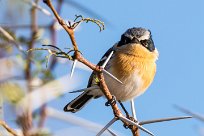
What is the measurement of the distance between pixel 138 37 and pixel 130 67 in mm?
283

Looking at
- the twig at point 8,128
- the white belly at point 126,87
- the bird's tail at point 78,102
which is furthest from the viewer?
the white belly at point 126,87

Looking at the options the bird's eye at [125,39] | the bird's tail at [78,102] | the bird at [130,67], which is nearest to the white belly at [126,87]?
the bird at [130,67]

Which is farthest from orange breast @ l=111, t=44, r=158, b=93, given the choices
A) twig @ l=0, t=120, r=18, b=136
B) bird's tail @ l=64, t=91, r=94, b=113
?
twig @ l=0, t=120, r=18, b=136

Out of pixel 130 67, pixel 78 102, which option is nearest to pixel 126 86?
pixel 130 67

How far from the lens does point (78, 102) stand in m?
3.65

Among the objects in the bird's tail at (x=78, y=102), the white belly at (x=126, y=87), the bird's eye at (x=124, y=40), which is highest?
the bird's eye at (x=124, y=40)

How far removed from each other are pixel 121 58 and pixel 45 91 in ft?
6.68

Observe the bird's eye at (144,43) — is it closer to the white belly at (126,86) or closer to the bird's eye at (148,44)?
the bird's eye at (148,44)

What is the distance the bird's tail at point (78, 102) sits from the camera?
3.43 m

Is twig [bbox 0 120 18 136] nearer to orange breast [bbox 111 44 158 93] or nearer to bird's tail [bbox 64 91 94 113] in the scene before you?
bird's tail [bbox 64 91 94 113]

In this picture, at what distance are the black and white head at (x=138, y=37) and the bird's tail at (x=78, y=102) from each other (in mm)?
510

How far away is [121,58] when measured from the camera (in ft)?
12.0

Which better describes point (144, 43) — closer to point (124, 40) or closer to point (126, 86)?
point (124, 40)

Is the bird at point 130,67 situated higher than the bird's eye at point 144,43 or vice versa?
the bird's eye at point 144,43
